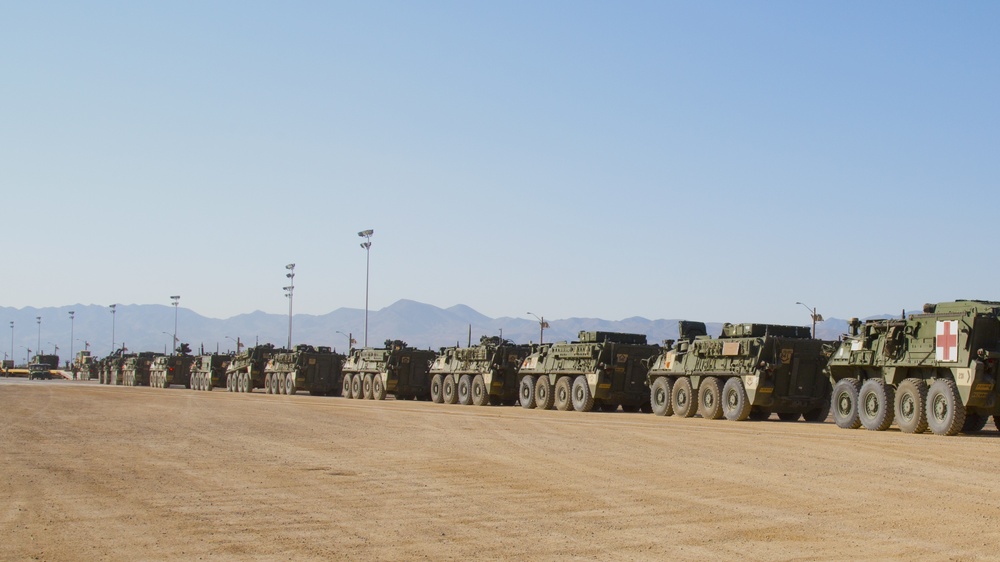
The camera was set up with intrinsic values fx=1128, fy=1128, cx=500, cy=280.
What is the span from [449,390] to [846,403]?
19475 millimetres

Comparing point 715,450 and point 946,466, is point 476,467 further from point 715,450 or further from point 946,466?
point 946,466

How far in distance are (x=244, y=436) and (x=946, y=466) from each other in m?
11.7

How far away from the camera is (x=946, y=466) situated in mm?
14852

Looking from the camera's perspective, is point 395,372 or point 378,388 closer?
point 395,372

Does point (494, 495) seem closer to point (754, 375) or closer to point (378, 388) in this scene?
point (754, 375)

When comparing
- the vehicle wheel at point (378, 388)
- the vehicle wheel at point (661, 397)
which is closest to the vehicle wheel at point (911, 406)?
the vehicle wheel at point (661, 397)

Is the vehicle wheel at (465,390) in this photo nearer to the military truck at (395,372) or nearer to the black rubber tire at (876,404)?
the military truck at (395,372)

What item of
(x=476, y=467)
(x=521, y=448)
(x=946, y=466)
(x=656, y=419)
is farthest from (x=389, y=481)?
(x=656, y=419)

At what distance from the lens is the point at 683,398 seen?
1148 inches

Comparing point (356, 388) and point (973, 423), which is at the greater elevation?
point (973, 423)

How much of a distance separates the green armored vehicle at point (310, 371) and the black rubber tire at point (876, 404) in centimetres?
3235

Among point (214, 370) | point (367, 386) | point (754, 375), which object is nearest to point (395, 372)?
point (367, 386)

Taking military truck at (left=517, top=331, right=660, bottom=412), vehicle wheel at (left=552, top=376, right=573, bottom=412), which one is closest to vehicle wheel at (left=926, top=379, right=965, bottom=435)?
military truck at (left=517, top=331, right=660, bottom=412)

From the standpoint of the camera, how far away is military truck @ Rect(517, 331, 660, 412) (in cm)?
3222
